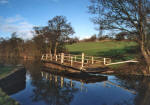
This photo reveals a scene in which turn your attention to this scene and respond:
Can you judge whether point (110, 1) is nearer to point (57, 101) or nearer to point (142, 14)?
point (142, 14)

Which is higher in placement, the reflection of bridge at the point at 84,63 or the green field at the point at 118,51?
the green field at the point at 118,51

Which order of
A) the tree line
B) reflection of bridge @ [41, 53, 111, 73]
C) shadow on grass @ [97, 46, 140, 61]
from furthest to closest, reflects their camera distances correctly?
the tree line, shadow on grass @ [97, 46, 140, 61], reflection of bridge @ [41, 53, 111, 73]

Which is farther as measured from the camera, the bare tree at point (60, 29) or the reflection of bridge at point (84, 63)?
the bare tree at point (60, 29)

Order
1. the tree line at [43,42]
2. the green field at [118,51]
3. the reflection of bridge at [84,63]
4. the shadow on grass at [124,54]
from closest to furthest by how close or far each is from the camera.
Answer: the reflection of bridge at [84,63] → the green field at [118,51] → the shadow on grass at [124,54] → the tree line at [43,42]

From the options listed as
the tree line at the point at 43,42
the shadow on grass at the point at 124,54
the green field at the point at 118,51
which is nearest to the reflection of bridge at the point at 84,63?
the green field at the point at 118,51

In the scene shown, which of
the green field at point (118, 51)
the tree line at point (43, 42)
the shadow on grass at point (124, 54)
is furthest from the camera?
the tree line at point (43, 42)

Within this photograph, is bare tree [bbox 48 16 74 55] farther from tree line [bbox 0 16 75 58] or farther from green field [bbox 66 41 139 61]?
green field [bbox 66 41 139 61]

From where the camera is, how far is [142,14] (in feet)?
41.5

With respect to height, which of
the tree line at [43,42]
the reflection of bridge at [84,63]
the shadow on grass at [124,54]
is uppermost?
the tree line at [43,42]

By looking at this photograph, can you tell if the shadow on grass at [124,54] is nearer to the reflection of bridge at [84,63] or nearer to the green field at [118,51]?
the green field at [118,51]

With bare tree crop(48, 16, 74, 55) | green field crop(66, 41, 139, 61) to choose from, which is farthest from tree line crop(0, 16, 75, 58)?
green field crop(66, 41, 139, 61)

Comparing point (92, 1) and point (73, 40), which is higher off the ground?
point (92, 1)

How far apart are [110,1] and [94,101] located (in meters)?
10.4

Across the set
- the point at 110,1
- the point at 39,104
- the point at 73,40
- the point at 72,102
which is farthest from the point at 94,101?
the point at 73,40
